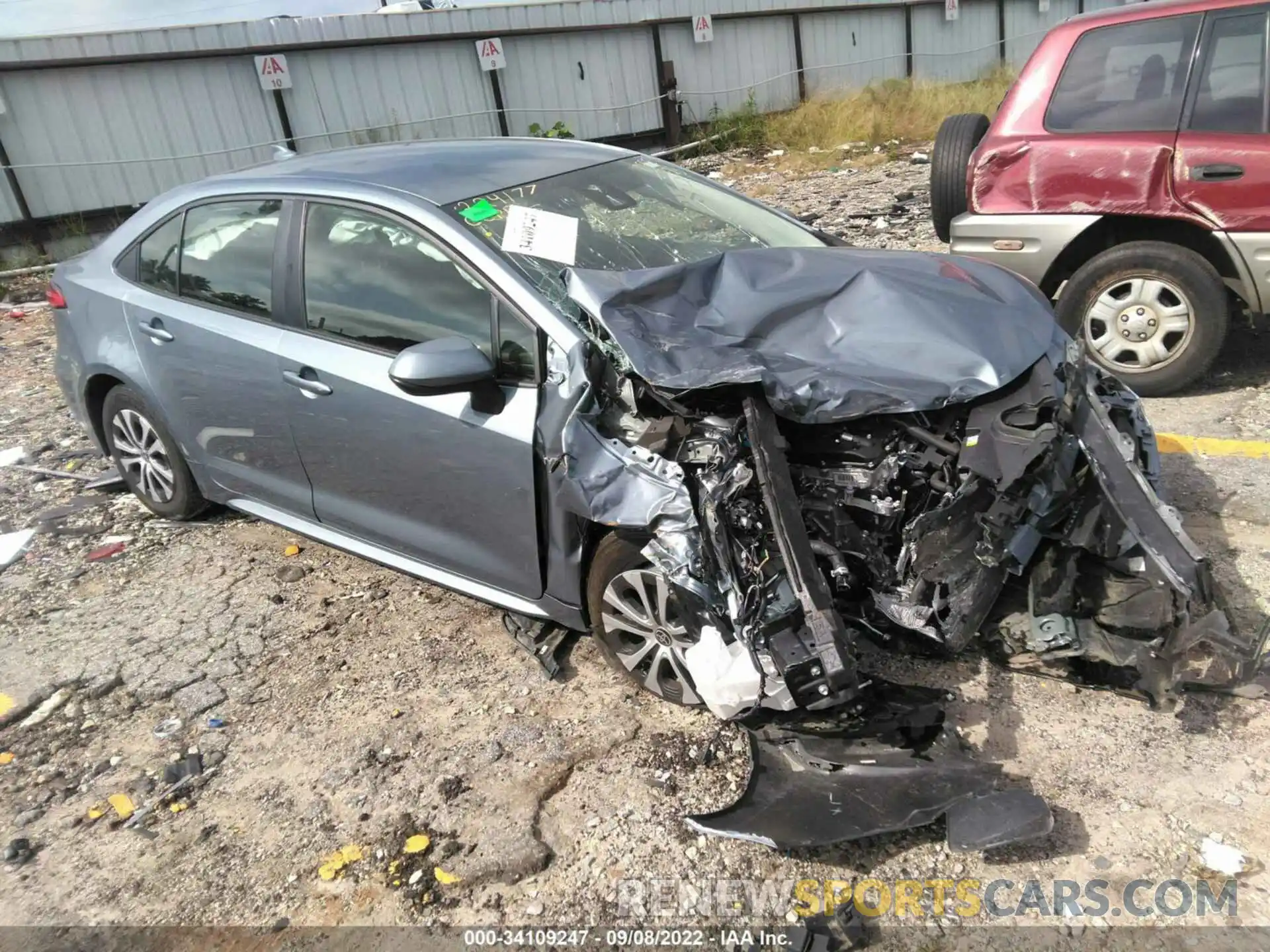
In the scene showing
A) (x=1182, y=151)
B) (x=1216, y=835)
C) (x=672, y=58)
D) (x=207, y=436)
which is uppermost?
(x=672, y=58)

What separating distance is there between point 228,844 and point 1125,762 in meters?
2.65

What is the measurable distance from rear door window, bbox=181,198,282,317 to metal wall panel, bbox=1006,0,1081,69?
22.6m

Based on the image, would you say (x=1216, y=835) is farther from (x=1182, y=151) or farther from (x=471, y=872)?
(x=1182, y=151)

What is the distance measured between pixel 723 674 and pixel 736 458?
0.61 metres

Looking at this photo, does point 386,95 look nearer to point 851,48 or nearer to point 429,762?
point 851,48

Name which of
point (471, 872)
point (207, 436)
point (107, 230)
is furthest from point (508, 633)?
point (107, 230)

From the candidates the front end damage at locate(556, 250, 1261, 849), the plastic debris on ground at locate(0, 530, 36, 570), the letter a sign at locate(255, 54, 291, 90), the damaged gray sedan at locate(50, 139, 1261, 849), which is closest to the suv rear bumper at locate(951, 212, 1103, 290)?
the damaged gray sedan at locate(50, 139, 1261, 849)

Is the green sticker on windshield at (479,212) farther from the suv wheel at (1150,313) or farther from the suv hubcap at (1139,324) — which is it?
the suv hubcap at (1139,324)

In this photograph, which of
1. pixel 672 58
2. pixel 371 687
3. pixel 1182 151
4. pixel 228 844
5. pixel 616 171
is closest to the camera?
pixel 228 844

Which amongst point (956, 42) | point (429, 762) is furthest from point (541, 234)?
point (956, 42)

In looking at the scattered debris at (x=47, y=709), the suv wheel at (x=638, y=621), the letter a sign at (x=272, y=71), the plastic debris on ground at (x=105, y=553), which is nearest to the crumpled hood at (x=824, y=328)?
the suv wheel at (x=638, y=621)

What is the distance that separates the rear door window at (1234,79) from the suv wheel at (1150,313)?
592mm

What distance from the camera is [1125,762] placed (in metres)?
2.51

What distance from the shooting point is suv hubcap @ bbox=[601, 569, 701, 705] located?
274cm
